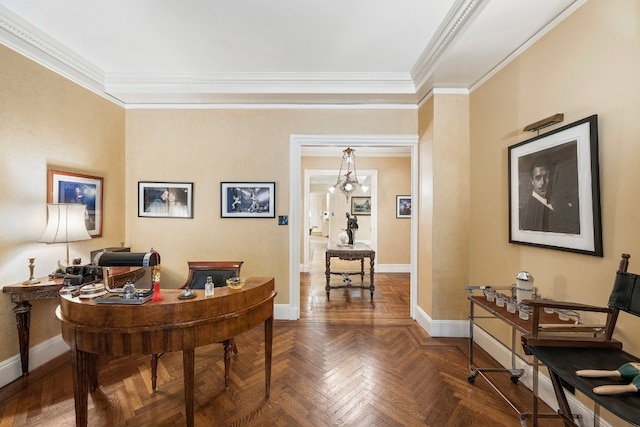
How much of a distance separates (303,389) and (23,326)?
8.09 ft

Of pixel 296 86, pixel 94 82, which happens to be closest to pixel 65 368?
pixel 94 82

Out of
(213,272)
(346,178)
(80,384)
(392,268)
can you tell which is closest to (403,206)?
(392,268)

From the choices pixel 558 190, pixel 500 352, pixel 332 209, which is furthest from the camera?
pixel 332 209

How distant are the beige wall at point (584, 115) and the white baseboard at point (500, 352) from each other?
60cm

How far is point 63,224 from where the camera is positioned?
2.42 meters

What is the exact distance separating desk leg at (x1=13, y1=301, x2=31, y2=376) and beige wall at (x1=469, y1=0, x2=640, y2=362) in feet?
14.2

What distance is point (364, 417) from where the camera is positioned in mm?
1897

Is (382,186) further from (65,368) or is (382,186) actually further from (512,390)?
(65,368)

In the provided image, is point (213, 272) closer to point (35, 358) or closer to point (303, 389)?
point (303, 389)

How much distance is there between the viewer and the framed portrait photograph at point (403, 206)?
21.3 ft

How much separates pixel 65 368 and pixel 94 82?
3029 millimetres

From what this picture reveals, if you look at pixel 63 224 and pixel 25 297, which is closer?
pixel 25 297

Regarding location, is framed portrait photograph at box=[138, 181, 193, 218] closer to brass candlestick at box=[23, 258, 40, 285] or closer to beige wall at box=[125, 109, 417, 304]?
beige wall at box=[125, 109, 417, 304]

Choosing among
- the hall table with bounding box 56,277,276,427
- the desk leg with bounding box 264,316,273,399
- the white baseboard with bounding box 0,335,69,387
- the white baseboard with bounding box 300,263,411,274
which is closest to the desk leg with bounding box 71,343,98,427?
the hall table with bounding box 56,277,276,427
